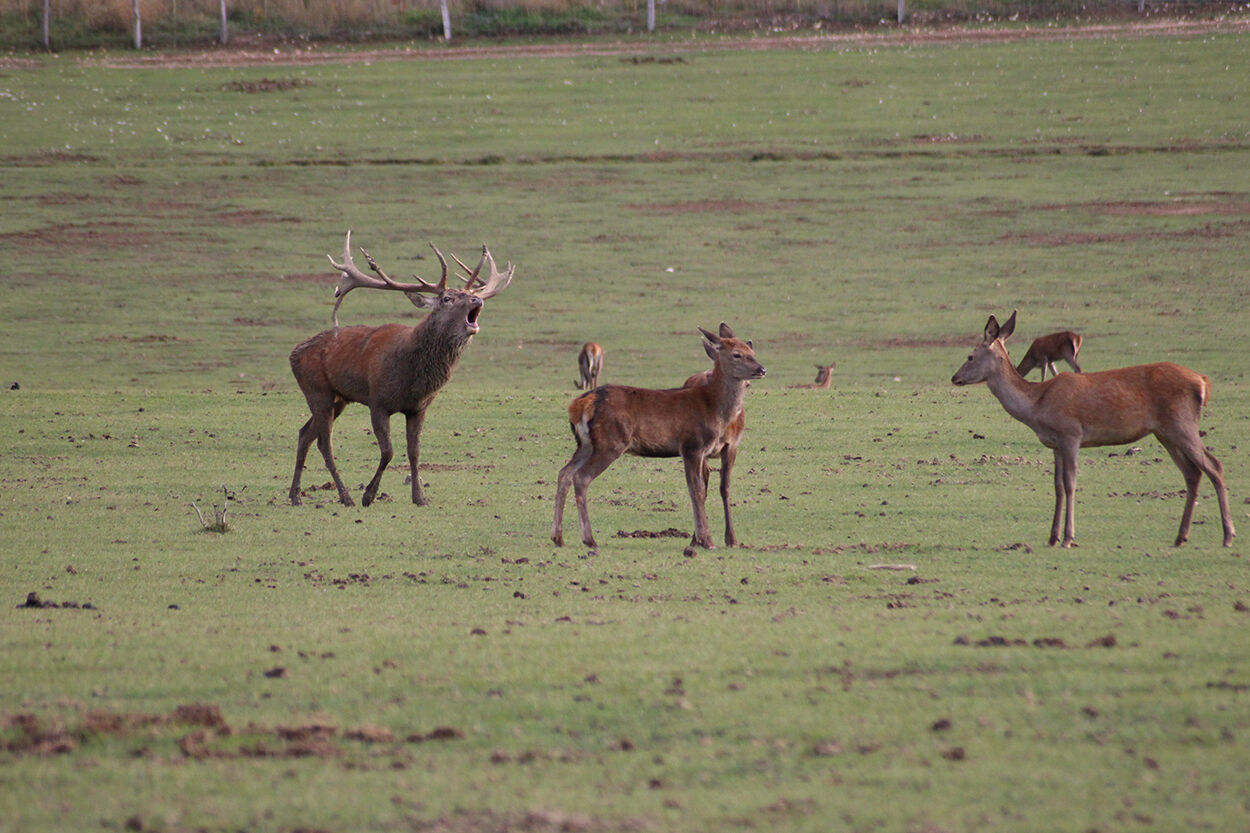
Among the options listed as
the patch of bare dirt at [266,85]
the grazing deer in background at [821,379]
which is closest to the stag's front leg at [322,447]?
the grazing deer in background at [821,379]

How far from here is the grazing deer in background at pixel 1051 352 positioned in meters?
20.5

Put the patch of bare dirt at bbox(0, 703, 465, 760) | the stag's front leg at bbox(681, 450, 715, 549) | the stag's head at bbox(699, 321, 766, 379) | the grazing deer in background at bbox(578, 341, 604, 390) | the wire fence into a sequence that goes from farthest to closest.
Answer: the wire fence, the grazing deer in background at bbox(578, 341, 604, 390), the stag's head at bbox(699, 321, 766, 379), the stag's front leg at bbox(681, 450, 715, 549), the patch of bare dirt at bbox(0, 703, 465, 760)

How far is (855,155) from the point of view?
131 ft

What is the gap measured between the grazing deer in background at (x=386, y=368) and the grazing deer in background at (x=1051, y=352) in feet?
34.3

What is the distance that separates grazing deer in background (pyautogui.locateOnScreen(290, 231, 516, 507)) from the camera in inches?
498

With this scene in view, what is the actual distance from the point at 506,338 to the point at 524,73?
25.6 meters

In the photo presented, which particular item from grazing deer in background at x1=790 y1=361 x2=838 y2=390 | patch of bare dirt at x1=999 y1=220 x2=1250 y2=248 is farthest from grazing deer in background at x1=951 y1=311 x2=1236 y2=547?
patch of bare dirt at x1=999 y1=220 x2=1250 y2=248

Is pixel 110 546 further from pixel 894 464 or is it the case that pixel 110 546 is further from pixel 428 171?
pixel 428 171

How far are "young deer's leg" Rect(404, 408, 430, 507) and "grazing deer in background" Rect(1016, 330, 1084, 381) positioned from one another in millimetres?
10538

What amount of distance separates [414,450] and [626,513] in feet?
6.97

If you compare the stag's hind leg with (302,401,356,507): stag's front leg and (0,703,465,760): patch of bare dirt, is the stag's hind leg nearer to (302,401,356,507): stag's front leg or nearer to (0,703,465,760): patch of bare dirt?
(302,401,356,507): stag's front leg

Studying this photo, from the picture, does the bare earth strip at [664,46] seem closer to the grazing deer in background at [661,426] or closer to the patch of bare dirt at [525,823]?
the grazing deer in background at [661,426]

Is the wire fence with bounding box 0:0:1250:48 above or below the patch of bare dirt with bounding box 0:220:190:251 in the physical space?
above

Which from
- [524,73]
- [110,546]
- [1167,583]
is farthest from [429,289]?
[524,73]
